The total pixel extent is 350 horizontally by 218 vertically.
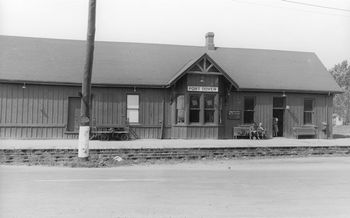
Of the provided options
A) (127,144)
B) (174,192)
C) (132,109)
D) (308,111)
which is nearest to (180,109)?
(132,109)

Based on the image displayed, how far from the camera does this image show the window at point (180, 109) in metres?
23.4

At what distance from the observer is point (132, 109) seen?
77.4 feet

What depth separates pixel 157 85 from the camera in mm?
23547

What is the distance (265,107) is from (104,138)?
10131mm

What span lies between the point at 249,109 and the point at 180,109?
185 inches

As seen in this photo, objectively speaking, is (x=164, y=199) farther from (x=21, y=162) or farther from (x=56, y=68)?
(x=56, y=68)

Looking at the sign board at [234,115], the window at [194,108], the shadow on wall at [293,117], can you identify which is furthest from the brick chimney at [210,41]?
the shadow on wall at [293,117]

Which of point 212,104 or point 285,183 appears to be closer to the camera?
point 285,183

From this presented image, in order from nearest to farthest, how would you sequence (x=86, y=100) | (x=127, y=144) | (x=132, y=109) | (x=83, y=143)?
1. (x=83, y=143)
2. (x=86, y=100)
3. (x=127, y=144)
4. (x=132, y=109)

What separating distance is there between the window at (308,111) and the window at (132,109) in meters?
11.0

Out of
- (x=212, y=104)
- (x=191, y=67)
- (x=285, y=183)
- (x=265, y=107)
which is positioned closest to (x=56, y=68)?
(x=191, y=67)

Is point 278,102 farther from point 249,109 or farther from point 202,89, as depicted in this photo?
point 202,89

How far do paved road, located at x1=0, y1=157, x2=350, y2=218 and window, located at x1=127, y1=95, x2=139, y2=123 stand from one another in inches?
396

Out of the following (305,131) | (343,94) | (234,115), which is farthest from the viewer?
(343,94)
